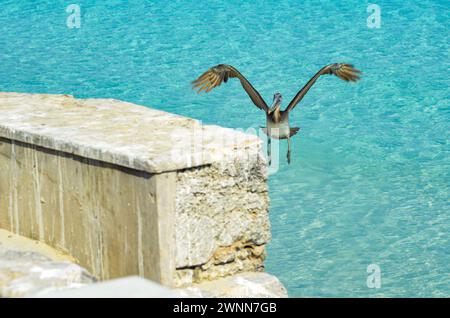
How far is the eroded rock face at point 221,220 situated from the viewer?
4.65m

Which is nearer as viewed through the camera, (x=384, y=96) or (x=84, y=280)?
(x=84, y=280)

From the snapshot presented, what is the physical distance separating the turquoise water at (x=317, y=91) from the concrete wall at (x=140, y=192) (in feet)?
10.8

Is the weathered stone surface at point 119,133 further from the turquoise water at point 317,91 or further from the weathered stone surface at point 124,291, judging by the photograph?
the turquoise water at point 317,91

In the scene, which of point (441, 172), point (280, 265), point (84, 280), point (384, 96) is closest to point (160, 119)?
point (84, 280)

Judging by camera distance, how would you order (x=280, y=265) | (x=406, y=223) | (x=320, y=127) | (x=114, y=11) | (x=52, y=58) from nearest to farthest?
(x=280, y=265)
(x=406, y=223)
(x=320, y=127)
(x=52, y=58)
(x=114, y=11)

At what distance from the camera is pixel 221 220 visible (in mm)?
4828

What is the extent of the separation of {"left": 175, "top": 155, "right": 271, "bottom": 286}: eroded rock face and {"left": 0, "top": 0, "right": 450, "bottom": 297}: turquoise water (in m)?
3.30

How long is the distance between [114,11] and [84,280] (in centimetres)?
1294

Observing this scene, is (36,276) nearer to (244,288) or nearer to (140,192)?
(140,192)

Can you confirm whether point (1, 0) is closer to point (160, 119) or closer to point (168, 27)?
point (168, 27)

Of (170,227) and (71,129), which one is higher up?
(71,129)

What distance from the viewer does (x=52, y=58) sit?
579 inches

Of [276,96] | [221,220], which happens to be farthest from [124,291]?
[276,96]

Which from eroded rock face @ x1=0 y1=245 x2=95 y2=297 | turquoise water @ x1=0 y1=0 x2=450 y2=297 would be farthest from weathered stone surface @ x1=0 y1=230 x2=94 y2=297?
turquoise water @ x1=0 y1=0 x2=450 y2=297
